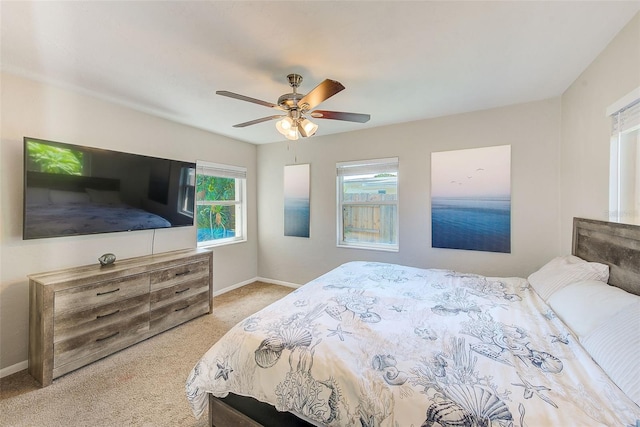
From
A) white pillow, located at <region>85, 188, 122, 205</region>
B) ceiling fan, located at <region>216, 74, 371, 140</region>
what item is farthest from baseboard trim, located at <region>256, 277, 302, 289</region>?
ceiling fan, located at <region>216, 74, 371, 140</region>

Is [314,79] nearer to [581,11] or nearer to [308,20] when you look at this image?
[308,20]

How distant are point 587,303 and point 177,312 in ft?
11.3

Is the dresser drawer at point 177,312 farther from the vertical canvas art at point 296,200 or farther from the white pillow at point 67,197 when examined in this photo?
the vertical canvas art at point 296,200

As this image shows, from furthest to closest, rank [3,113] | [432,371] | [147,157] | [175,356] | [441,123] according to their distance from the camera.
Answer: [441,123] < [147,157] < [175,356] < [3,113] < [432,371]

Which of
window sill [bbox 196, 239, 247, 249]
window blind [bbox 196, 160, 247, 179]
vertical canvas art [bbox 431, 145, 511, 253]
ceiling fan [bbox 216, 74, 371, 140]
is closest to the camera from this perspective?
ceiling fan [bbox 216, 74, 371, 140]

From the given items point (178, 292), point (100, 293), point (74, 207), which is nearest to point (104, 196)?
point (74, 207)

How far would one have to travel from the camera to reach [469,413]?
34.8 inches

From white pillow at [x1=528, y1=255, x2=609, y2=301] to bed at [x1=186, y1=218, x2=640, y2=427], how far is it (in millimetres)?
10

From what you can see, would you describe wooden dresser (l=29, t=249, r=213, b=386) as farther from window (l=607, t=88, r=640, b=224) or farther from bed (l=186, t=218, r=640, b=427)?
window (l=607, t=88, r=640, b=224)

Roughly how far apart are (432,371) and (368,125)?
119 inches

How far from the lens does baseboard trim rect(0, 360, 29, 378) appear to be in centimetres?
201

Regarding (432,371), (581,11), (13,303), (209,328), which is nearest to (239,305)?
(209,328)

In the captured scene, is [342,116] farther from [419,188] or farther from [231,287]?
[231,287]

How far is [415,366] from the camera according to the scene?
3.64 ft
